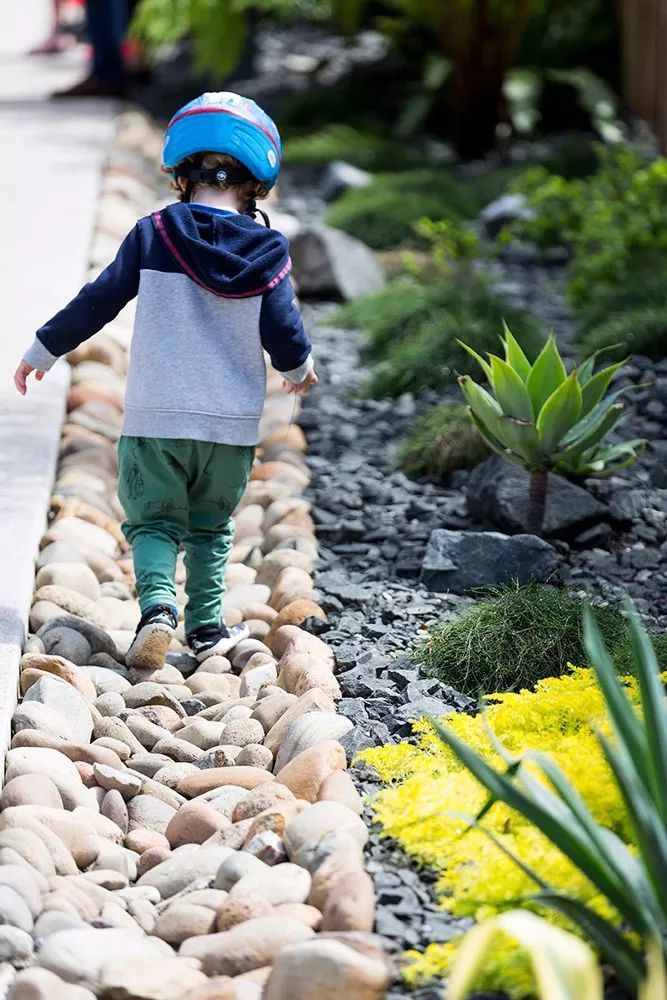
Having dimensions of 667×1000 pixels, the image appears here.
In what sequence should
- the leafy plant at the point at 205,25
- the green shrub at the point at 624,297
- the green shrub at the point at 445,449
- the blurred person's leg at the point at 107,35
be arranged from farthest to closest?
the blurred person's leg at the point at 107,35 < the leafy plant at the point at 205,25 < the green shrub at the point at 624,297 < the green shrub at the point at 445,449

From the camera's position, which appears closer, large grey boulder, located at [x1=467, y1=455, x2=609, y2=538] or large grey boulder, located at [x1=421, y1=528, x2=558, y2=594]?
large grey boulder, located at [x1=421, y1=528, x2=558, y2=594]

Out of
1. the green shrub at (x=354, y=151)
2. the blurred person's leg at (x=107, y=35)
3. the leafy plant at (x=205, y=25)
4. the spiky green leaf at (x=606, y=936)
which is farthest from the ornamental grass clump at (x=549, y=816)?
the blurred person's leg at (x=107, y=35)

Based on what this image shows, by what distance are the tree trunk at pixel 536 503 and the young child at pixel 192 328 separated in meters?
0.75

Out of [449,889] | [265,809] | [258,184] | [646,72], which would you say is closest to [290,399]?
[258,184]

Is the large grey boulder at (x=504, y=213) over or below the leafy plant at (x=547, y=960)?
below

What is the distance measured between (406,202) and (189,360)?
4261mm

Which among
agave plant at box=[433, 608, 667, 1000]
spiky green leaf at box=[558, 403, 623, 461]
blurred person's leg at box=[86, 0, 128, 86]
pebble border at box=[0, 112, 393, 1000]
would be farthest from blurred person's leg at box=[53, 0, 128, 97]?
agave plant at box=[433, 608, 667, 1000]

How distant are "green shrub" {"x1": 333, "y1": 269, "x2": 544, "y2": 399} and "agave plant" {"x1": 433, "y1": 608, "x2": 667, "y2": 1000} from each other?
3272mm

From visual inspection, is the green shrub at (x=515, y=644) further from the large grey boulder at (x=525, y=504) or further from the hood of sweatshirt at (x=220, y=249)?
the hood of sweatshirt at (x=220, y=249)

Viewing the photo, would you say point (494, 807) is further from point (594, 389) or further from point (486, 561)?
point (594, 389)

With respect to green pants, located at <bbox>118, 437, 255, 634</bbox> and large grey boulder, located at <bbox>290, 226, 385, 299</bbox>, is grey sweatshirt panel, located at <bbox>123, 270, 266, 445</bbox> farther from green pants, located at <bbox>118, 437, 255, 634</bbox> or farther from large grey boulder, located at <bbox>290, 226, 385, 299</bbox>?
large grey boulder, located at <bbox>290, 226, 385, 299</bbox>

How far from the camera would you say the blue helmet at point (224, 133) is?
11.9 feet

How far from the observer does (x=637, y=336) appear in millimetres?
5574

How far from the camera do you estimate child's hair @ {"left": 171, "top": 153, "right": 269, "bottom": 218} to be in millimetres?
3703
